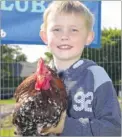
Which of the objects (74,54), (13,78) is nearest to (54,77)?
(74,54)

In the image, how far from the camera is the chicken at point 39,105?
2.78 feet

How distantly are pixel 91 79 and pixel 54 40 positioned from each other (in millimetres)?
163

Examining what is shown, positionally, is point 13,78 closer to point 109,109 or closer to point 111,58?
point 111,58

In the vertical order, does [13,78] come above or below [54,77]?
below

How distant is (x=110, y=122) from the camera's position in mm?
965

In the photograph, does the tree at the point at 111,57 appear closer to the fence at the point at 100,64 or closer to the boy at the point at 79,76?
the fence at the point at 100,64

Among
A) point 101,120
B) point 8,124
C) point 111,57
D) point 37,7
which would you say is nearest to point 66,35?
point 101,120

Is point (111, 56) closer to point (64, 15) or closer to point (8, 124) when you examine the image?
point (8, 124)

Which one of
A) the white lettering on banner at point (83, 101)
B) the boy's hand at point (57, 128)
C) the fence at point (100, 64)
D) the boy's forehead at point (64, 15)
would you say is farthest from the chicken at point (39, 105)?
the fence at point (100, 64)

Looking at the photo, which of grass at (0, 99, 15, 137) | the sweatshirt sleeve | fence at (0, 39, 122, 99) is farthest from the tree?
the sweatshirt sleeve

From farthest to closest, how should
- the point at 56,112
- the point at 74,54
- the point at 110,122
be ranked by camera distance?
the point at 74,54 < the point at 110,122 < the point at 56,112

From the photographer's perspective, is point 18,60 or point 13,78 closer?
point 13,78

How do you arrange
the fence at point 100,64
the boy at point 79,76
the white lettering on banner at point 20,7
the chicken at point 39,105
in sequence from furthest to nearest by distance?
the fence at point 100,64
the white lettering on banner at point 20,7
the boy at point 79,76
the chicken at point 39,105

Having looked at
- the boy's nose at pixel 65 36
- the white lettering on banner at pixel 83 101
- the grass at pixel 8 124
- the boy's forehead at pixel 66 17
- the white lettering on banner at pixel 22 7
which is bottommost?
the grass at pixel 8 124
